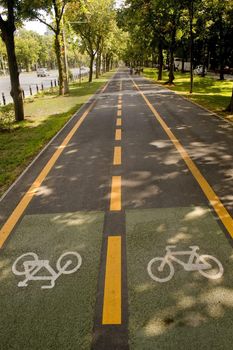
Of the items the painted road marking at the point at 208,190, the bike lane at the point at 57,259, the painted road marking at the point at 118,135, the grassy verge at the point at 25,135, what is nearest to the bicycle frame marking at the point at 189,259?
the painted road marking at the point at 208,190

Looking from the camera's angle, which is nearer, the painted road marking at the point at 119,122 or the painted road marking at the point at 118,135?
the painted road marking at the point at 118,135

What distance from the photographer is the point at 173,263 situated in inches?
177

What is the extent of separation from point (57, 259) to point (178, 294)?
1771mm

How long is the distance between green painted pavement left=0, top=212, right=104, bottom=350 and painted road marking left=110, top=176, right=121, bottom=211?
1.89ft

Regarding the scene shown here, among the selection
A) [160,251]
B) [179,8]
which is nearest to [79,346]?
[160,251]

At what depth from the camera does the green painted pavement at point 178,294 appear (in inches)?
131

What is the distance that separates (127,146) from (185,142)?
1923mm

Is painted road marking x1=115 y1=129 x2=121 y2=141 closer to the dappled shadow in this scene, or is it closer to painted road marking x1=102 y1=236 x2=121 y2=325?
the dappled shadow

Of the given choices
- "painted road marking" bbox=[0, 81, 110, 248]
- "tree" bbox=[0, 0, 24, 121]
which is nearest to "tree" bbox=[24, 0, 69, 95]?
"tree" bbox=[0, 0, 24, 121]

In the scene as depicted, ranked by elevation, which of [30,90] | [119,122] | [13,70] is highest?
[13,70]

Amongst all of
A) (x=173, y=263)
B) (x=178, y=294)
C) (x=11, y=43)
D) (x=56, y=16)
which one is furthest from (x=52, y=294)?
(x=56, y=16)

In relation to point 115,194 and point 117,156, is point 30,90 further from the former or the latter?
point 115,194

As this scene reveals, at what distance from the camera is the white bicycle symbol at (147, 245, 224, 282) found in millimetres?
4259

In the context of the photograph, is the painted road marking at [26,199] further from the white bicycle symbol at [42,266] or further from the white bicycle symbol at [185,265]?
the white bicycle symbol at [185,265]
